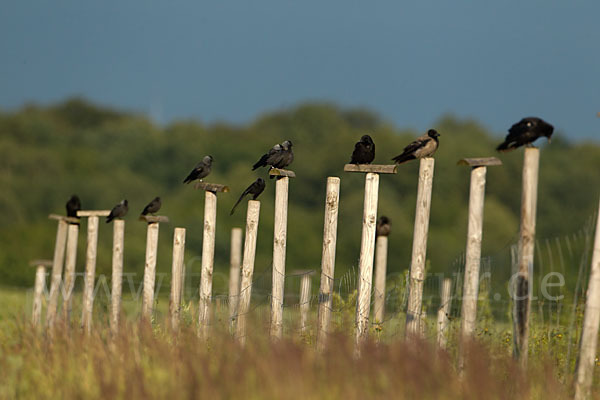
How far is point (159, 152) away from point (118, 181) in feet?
32.5

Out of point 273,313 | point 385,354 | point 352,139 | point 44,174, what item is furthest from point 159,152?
point 385,354

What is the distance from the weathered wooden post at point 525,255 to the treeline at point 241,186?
23.9 metres

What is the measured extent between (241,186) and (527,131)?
147 feet

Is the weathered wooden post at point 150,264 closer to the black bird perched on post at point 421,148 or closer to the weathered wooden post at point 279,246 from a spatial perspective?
the weathered wooden post at point 279,246

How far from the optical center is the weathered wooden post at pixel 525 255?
8781 mm

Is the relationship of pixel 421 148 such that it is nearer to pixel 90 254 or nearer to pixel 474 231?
pixel 474 231

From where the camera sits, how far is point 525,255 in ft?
28.9

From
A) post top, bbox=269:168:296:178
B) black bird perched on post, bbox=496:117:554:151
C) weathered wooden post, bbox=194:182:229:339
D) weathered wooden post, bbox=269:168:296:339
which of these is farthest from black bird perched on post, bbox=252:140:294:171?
black bird perched on post, bbox=496:117:554:151

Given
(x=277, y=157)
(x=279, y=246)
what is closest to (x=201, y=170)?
(x=277, y=157)

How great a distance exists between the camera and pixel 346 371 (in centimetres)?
656

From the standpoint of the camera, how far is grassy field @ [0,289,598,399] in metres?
6.34

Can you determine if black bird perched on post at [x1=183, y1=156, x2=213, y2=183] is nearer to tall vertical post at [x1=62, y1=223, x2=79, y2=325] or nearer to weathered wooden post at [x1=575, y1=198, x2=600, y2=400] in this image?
tall vertical post at [x1=62, y1=223, x2=79, y2=325]

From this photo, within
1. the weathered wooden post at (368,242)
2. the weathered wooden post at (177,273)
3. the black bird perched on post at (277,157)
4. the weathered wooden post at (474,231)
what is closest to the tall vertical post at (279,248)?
the black bird perched on post at (277,157)

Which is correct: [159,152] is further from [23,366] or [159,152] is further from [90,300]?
[23,366]
